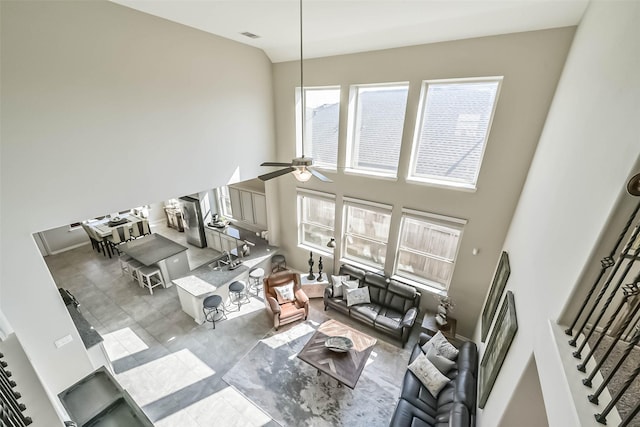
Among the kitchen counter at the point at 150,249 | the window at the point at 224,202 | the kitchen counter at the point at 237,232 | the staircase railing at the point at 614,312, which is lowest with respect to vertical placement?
the kitchen counter at the point at 150,249

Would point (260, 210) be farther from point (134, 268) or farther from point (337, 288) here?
point (134, 268)

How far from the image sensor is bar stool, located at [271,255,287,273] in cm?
743

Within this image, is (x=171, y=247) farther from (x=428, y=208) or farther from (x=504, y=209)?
(x=504, y=209)

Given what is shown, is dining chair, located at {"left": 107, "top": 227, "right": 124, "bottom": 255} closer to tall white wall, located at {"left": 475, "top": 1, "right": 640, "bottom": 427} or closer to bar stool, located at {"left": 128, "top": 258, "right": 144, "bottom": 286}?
bar stool, located at {"left": 128, "top": 258, "right": 144, "bottom": 286}

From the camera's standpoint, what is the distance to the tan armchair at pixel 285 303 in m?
5.65

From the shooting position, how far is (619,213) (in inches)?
57.7

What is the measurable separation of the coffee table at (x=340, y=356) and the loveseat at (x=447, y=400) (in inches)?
30.3

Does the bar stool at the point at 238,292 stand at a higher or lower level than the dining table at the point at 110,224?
lower

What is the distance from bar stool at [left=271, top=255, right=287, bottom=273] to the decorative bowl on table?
308cm

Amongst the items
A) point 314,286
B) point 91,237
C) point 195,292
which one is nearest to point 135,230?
point 91,237

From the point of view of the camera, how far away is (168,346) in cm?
533

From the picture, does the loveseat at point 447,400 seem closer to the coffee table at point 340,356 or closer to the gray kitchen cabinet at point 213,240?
the coffee table at point 340,356

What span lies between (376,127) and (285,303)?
181 inches

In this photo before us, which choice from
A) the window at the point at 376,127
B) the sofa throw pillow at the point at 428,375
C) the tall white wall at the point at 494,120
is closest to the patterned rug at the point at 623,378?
the sofa throw pillow at the point at 428,375
